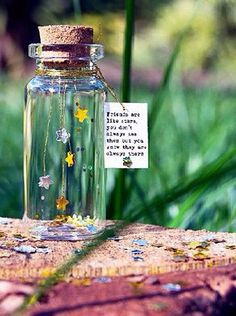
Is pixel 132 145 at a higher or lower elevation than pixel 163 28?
lower

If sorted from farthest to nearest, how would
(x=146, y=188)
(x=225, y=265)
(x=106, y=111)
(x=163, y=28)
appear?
(x=163, y=28) < (x=146, y=188) < (x=106, y=111) < (x=225, y=265)

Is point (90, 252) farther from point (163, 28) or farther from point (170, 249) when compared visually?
point (163, 28)

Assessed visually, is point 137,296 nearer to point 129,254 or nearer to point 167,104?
point 129,254

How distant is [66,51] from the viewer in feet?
3.90

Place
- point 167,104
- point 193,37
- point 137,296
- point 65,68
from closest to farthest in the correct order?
point 137,296, point 65,68, point 167,104, point 193,37

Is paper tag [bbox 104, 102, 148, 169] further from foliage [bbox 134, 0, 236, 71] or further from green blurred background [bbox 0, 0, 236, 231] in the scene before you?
foliage [bbox 134, 0, 236, 71]

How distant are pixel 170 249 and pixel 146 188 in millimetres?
1073

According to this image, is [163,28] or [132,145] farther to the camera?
[163,28]

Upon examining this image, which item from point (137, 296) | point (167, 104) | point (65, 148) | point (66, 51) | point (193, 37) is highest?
point (193, 37)

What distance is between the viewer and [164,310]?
959 mm

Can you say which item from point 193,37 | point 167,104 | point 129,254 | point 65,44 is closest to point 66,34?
point 65,44

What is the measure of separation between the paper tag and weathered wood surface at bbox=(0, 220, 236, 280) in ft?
0.30

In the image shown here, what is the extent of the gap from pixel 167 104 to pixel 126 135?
2.26 metres

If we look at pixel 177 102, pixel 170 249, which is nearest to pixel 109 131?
pixel 170 249
